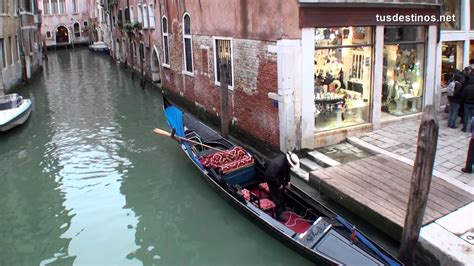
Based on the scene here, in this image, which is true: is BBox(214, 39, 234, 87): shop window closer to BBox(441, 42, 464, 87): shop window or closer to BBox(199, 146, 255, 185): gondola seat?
BBox(199, 146, 255, 185): gondola seat

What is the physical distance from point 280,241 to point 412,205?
1.42 meters

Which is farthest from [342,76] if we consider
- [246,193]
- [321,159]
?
[246,193]

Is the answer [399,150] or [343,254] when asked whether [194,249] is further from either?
[399,150]

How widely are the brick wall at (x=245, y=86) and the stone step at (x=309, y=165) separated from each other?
63cm

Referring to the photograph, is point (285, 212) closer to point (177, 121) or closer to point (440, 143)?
point (440, 143)

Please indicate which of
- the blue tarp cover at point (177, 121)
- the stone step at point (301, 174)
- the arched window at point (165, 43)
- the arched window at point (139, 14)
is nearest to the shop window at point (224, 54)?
the blue tarp cover at point (177, 121)

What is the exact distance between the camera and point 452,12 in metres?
7.93

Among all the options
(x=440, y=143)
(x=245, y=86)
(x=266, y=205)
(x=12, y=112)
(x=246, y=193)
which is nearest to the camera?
(x=266, y=205)

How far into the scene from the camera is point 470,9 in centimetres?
810

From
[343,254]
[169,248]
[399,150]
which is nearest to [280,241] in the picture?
[343,254]

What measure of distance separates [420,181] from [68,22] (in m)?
36.9

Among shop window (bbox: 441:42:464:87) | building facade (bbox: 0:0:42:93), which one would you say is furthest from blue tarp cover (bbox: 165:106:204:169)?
building facade (bbox: 0:0:42:93)

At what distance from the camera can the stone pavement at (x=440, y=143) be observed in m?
5.41

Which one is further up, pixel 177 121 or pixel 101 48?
pixel 101 48
